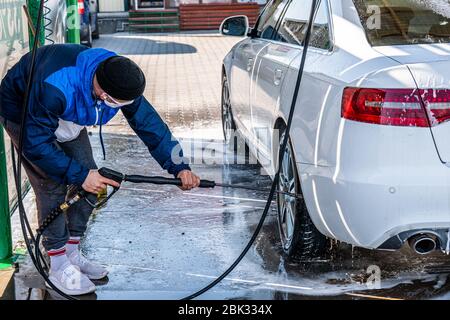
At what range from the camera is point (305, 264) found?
4.72 m

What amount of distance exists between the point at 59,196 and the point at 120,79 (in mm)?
889

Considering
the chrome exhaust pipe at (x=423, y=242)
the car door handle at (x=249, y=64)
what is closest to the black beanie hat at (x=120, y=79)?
the chrome exhaust pipe at (x=423, y=242)

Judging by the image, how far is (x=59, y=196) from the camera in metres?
4.24

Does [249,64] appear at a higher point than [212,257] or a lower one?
higher

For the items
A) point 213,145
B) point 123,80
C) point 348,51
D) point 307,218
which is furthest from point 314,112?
point 213,145

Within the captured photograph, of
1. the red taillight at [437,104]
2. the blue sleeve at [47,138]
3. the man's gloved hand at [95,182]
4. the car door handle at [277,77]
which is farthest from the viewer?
the car door handle at [277,77]

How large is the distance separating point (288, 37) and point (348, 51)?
1.27 meters

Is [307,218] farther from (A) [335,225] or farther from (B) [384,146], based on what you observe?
(B) [384,146]

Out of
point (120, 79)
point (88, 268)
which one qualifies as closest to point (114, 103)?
point (120, 79)

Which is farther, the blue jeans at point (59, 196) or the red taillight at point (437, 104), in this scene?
the blue jeans at point (59, 196)

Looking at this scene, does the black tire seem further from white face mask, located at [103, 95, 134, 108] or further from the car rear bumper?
white face mask, located at [103, 95, 134, 108]

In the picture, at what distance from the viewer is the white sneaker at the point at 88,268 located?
4.54 metres

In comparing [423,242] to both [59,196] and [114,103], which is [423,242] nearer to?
[114,103]

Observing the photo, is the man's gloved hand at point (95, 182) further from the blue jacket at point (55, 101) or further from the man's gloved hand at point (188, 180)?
the man's gloved hand at point (188, 180)
